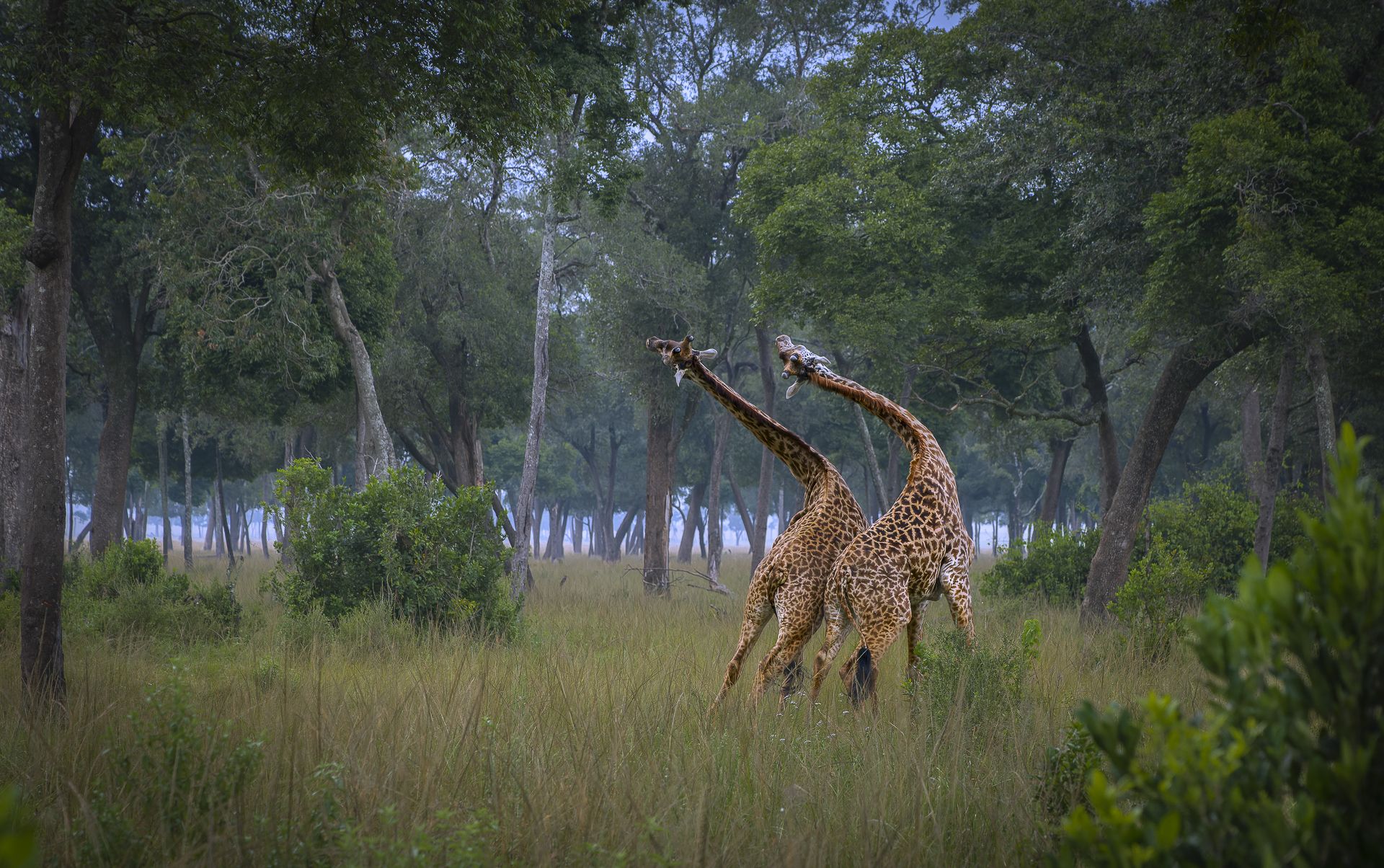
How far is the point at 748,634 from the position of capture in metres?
5.60

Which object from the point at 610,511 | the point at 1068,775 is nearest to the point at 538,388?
the point at 1068,775

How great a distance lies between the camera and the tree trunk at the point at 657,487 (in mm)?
20625

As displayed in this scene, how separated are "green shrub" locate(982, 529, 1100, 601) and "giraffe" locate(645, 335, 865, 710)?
33.4ft

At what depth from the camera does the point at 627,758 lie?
441cm

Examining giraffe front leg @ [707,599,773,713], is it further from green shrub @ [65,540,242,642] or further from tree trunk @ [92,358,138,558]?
tree trunk @ [92,358,138,558]

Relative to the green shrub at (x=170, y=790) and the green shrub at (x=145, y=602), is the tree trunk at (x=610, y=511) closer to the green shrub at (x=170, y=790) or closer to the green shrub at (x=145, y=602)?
the green shrub at (x=145, y=602)

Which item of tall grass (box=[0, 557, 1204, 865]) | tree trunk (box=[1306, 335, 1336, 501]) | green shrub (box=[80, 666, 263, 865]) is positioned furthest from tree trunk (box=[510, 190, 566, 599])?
green shrub (box=[80, 666, 263, 865])

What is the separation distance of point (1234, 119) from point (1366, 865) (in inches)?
362

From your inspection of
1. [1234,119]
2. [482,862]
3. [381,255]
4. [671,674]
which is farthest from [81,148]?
[381,255]

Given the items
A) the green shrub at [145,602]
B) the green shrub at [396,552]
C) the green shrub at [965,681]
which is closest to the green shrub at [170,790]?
the green shrub at [965,681]

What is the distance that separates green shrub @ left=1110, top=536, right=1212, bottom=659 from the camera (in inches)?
325

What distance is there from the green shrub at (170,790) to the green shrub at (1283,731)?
2.70 metres

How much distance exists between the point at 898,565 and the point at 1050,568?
36.9ft

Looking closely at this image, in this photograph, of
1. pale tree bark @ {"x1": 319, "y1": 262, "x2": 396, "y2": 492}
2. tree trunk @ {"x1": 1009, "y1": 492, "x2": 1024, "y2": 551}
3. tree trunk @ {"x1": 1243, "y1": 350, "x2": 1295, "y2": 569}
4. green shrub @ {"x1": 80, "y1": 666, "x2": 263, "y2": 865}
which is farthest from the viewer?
tree trunk @ {"x1": 1009, "y1": 492, "x2": 1024, "y2": 551}
